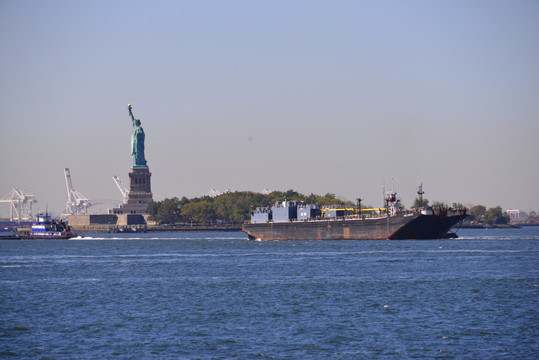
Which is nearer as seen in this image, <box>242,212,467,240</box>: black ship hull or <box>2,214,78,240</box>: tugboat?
<box>242,212,467,240</box>: black ship hull

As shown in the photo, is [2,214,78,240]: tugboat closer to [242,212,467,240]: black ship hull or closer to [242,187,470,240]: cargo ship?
[242,187,470,240]: cargo ship

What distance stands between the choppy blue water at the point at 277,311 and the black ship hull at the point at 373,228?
4517 centimetres

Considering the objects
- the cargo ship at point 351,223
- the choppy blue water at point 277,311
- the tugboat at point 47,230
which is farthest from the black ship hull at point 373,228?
the tugboat at point 47,230

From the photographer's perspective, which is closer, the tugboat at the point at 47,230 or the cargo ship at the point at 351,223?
the cargo ship at the point at 351,223

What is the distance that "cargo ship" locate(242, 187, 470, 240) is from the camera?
139 meters

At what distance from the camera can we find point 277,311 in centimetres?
5391

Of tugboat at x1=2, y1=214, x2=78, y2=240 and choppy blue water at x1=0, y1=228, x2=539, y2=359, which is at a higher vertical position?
tugboat at x1=2, y1=214, x2=78, y2=240

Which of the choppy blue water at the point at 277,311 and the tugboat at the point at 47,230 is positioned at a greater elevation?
the tugboat at the point at 47,230

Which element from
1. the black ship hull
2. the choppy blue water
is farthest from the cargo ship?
the choppy blue water

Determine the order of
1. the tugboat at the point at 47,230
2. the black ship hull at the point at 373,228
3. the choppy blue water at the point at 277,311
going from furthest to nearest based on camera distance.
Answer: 1. the tugboat at the point at 47,230
2. the black ship hull at the point at 373,228
3. the choppy blue water at the point at 277,311

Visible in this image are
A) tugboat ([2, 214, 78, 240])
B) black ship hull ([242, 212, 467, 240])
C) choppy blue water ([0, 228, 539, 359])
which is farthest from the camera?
tugboat ([2, 214, 78, 240])

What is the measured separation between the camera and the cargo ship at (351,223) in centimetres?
13912

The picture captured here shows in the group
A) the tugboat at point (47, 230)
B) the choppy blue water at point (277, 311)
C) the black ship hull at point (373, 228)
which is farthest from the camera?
the tugboat at point (47, 230)

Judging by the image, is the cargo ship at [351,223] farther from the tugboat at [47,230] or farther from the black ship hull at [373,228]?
the tugboat at [47,230]
